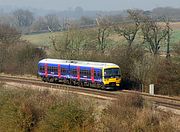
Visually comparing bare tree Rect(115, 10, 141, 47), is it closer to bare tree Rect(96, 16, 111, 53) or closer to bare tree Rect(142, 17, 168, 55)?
bare tree Rect(142, 17, 168, 55)

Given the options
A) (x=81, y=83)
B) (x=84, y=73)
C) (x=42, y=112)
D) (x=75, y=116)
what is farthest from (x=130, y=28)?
(x=75, y=116)

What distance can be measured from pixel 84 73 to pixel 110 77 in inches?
118

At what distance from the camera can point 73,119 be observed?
21.1m

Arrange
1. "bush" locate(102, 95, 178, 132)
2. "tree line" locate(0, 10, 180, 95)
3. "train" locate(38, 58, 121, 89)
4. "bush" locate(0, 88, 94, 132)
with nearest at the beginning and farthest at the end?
"bush" locate(102, 95, 178, 132) < "bush" locate(0, 88, 94, 132) < "train" locate(38, 58, 121, 89) < "tree line" locate(0, 10, 180, 95)

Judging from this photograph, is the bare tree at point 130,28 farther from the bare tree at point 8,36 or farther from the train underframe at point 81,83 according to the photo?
the bare tree at point 8,36

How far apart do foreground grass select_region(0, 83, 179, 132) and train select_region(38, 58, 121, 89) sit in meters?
12.0

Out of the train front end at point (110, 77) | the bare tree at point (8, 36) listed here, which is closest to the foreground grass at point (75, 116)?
the train front end at point (110, 77)

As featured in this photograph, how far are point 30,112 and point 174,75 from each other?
53.1 ft

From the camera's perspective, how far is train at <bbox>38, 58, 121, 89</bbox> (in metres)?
38.9

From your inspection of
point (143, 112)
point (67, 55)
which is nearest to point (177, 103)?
point (143, 112)

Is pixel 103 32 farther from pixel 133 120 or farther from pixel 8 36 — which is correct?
pixel 133 120

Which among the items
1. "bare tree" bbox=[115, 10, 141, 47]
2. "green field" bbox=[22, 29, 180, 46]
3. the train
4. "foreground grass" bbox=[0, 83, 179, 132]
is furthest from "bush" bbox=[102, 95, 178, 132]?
"bare tree" bbox=[115, 10, 141, 47]

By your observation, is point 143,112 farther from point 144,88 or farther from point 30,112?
point 144,88

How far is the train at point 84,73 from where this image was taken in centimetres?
3891
